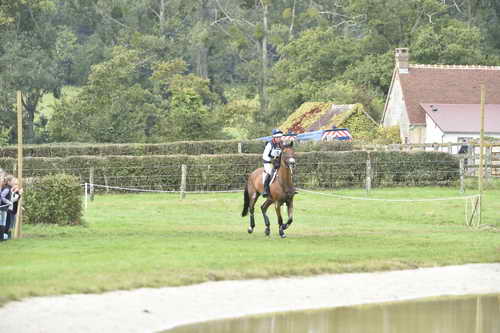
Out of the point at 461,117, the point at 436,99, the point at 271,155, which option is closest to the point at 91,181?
the point at 271,155

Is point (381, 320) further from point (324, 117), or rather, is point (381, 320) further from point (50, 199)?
point (324, 117)

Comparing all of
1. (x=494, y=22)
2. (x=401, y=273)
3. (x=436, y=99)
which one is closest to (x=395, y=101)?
(x=436, y=99)

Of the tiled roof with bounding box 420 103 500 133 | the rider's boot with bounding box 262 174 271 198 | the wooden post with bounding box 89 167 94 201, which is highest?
the tiled roof with bounding box 420 103 500 133

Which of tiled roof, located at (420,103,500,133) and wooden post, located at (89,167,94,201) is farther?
tiled roof, located at (420,103,500,133)

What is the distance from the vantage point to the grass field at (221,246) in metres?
18.3

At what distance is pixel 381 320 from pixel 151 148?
3692cm

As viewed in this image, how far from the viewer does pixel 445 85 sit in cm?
6969

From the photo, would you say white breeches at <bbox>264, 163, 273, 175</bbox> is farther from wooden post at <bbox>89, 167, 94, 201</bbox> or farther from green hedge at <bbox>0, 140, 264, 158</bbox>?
green hedge at <bbox>0, 140, 264, 158</bbox>

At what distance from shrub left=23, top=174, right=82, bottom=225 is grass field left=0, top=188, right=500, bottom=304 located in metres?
0.58

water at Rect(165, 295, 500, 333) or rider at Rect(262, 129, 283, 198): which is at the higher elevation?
rider at Rect(262, 129, 283, 198)

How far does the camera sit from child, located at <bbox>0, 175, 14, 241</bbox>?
2347 cm

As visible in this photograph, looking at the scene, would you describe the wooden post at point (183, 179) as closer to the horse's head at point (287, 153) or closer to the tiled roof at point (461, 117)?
the horse's head at point (287, 153)

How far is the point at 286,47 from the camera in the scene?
3430 inches

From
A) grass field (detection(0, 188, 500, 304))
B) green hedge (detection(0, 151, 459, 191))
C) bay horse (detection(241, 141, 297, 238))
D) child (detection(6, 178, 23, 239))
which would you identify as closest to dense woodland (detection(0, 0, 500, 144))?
green hedge (detection(0, 151, 459, 191))
